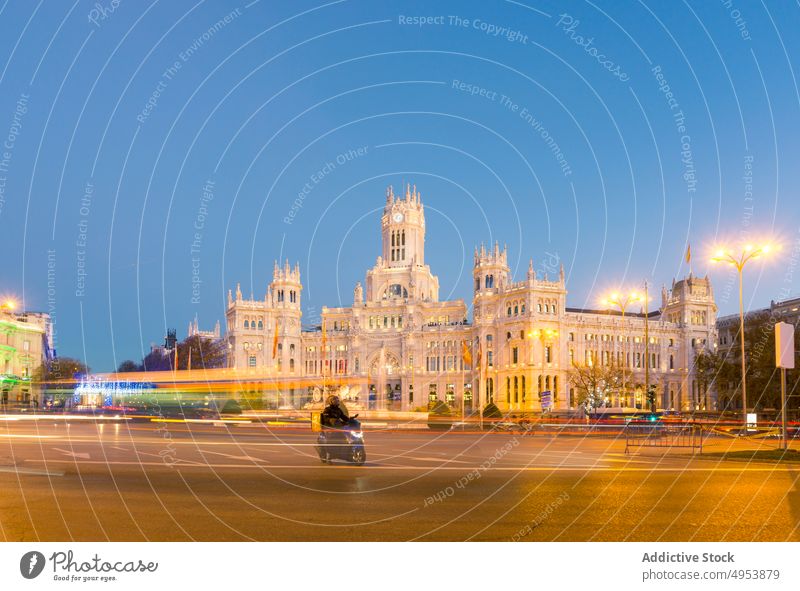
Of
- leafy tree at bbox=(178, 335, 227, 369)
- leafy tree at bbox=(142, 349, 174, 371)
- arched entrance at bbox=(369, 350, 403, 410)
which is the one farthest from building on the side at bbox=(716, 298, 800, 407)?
leafy tree at bbox=(142, 349, 174, 371)

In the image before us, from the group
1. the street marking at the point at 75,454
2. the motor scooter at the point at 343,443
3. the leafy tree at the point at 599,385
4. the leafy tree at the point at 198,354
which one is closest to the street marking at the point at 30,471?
the street marking at the point at 75,454

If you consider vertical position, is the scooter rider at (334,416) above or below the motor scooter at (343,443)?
above

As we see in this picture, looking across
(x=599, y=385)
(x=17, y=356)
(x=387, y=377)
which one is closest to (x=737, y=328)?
(x=599, y=385)

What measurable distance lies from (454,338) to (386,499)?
386 ft

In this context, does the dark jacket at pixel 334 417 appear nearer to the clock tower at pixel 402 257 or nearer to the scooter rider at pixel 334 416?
the scooter rider at pixel 334 416

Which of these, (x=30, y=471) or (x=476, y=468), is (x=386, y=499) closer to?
(x=476, y=468)

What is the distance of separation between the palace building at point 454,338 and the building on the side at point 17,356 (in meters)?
31.5

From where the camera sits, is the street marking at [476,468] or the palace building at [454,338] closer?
the street marking at [476,468]

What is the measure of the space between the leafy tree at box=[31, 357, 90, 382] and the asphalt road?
6478 cm

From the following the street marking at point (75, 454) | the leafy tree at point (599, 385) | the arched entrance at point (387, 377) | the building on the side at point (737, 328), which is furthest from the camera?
the arched entrance at point (387, 377)

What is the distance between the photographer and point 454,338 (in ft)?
430

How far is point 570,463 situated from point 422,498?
398 inches

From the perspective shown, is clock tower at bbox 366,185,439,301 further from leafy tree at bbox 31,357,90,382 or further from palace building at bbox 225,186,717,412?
leafy tree at bbox 31,357,90,382

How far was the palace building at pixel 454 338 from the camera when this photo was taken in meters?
113
